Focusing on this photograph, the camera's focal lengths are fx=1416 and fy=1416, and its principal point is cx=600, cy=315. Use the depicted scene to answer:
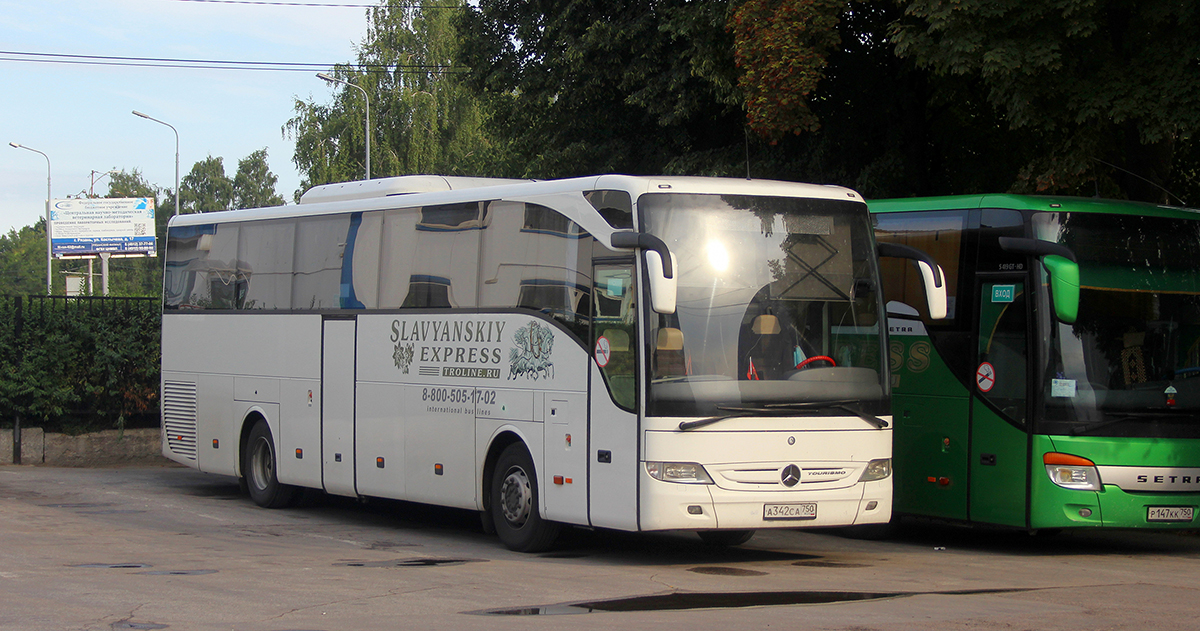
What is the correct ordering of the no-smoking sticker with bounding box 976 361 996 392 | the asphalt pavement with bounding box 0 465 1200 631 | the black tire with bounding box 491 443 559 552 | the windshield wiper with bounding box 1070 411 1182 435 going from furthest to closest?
the no-smoking sticker with bounding box 976 361 996 392 < the windshield wiper with bounding box 1070 411 1182 435 < the black tire with bounding box 491 443 559 552 < the asphalt pavement with bounding box 0 465 1200 631

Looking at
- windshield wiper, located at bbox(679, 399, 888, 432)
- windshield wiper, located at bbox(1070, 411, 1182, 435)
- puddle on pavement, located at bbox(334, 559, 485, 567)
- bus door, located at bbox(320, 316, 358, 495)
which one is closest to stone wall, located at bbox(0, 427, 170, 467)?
bus door, located at bbox(320, 316, 358, 495)

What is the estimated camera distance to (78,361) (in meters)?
23.2

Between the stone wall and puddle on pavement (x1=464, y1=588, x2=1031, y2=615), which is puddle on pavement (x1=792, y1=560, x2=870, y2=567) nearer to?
puddle on pavement (x1=464, y1=588, x2=1031, y2=615)

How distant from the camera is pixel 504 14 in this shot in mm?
24641

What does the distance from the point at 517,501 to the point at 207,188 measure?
390 ft

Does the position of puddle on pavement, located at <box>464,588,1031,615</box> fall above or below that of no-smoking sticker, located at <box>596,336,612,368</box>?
below

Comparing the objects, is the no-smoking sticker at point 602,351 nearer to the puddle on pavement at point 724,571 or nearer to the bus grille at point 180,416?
the puddle on pavement at point 724,571

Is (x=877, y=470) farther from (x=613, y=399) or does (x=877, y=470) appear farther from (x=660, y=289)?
(x=660, y=289)

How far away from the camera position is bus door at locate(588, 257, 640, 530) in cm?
1119

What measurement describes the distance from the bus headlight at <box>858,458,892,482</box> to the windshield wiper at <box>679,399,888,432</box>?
1.00 feet

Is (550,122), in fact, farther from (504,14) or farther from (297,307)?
(297,307)

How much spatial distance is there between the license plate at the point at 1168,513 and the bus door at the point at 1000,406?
1.10m

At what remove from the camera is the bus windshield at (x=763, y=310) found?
11.1m

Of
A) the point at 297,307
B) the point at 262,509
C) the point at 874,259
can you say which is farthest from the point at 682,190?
the point at 262,509
